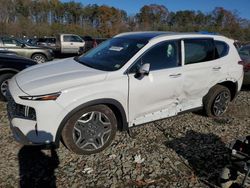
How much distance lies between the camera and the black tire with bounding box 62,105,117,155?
3850 mm

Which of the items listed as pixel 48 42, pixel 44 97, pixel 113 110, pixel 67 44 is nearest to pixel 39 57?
pixel 67 44

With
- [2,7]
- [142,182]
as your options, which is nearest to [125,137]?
[142,182]

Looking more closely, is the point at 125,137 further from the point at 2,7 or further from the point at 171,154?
the point at 2,7

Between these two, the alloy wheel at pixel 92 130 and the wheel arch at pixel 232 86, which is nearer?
the alloy wheel at pixel 92 130

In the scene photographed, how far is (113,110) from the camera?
4.21 metres

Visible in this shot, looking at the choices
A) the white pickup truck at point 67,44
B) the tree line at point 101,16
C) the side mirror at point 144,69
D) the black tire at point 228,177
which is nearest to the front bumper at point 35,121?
the side mirror at point 144,69

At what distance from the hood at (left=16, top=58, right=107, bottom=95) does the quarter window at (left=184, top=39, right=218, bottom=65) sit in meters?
1.68

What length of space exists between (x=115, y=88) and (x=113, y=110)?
0.38 metres

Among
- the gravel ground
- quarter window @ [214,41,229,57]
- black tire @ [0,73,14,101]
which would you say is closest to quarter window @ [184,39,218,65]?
quarter window @ [214,41,229,57]

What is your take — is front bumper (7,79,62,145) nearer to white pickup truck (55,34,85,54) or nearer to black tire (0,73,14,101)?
black tire (0,73,14,101)

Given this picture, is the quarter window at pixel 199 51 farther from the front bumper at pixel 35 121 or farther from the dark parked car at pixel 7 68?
the dark parked car at pixel 7 68

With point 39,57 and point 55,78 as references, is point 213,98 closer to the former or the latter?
point 55,78

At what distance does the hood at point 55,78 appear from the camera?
371 centimetres

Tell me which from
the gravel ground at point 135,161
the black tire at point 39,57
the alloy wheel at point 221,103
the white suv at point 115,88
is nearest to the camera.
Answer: the gravel ground at point 135,161
